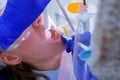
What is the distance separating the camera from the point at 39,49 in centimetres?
93

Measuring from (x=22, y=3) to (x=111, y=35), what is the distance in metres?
0.44

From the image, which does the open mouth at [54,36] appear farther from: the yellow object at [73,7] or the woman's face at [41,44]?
the yellow object at [73,7]

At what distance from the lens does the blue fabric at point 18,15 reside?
2.04 feet

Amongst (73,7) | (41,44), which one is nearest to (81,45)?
(73,7)

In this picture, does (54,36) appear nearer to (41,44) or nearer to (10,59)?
(41,44)

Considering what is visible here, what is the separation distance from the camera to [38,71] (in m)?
→ 1.08

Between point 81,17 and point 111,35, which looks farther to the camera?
point 81,17

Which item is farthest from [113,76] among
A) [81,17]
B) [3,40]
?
[3,40]

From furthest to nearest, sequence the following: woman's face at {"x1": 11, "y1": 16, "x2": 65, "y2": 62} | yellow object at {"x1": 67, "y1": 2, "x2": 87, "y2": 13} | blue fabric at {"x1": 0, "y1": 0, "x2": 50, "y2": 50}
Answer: woman's face at {"x1": 11, "y1": 16, "x2": 65, "y2": 62}
yellow object at {"x1": 67, "y1": 2, "x2": 87, "y2": 13}
blue fabric at {"x1": 0, "y1": 0, "x2": 50, "y2": 50}

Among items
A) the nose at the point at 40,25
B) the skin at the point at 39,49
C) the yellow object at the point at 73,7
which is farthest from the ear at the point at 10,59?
the yellow object at the point at 73,7

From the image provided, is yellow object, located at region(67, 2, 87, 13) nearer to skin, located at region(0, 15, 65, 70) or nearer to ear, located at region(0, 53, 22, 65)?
skin, located at region(0, 15, 65, 70)

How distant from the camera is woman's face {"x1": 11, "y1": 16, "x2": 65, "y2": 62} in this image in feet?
2.97

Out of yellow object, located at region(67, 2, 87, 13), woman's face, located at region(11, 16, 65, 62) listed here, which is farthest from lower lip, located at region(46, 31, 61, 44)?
yellow object, located at region(67, 2, 87, 13)

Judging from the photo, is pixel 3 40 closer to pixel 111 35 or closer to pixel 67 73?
pixel 67 73
